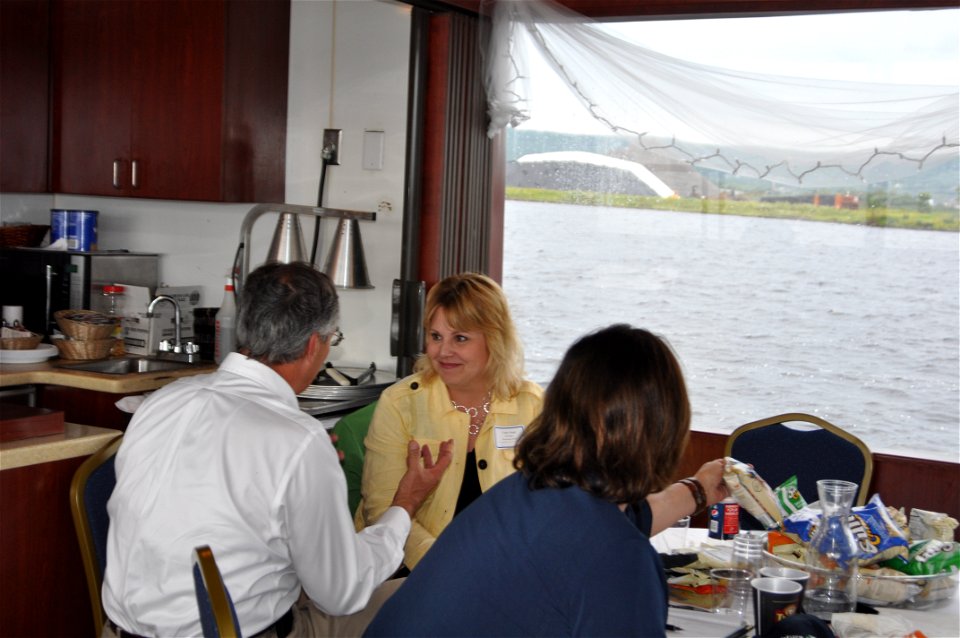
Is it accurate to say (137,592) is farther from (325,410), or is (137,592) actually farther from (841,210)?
(841,210)

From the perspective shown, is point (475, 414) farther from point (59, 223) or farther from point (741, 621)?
point (59, 223)

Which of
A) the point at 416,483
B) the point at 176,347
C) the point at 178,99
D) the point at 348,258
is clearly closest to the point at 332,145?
the point at 348,258

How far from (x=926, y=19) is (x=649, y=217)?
3.89ft

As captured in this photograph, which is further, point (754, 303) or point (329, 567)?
point (754, 303)

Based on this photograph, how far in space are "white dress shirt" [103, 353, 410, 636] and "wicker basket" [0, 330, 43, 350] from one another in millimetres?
2275

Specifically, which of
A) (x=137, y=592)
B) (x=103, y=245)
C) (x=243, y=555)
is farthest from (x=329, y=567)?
(x=103, y=245)

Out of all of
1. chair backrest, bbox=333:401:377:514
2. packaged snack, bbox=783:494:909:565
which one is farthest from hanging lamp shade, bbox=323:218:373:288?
packaged snack, bbox=783:494:909:565

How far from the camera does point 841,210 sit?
3.74 meters

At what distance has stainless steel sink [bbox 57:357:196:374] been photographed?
3977 mm

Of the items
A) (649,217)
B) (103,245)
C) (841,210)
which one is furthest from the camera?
(103,245)

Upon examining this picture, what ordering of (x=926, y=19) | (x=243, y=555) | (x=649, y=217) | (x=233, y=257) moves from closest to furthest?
(x=243, y=555) → (x=926, y=19) → (x=649, y=217) → (x=233, y=257)

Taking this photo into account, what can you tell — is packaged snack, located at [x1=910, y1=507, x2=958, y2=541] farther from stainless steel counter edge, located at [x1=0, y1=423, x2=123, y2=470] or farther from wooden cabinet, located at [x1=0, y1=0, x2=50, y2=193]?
wooden cabinet, located at [x1=0, y1=0, x2=50, y2=193]

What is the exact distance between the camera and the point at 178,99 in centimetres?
449

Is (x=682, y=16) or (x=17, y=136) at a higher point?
(x=682, y=16)
